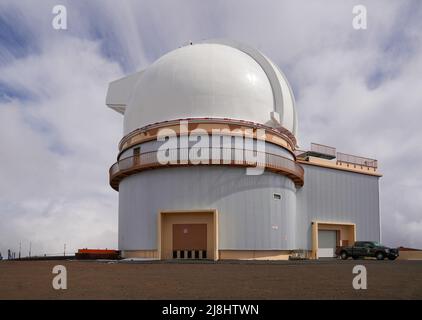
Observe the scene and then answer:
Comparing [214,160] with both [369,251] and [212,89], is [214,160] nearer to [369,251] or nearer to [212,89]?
[212,89]

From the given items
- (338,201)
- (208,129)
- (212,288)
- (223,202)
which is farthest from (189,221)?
(212,288)

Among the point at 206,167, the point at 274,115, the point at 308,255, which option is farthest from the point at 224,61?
the point at 308,255

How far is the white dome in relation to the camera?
1118 inches

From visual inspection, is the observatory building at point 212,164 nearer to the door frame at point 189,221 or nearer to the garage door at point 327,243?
the door frame at point 189,221

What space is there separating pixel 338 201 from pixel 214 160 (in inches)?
506

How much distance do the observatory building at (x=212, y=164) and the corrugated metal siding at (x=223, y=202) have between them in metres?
0.06

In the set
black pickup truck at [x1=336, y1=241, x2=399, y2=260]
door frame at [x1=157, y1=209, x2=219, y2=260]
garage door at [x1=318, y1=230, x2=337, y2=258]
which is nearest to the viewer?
door frame at [x1=157, y1=209, x2=219, y2=260]

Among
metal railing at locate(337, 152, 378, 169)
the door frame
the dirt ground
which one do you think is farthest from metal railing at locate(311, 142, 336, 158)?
the dirt ground

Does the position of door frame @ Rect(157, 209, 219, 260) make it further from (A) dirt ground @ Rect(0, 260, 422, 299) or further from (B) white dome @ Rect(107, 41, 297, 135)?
(A) dirt ground @ Rect(0, 260, 422, 299)

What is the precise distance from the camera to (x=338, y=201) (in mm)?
35125

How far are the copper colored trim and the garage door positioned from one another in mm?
7577

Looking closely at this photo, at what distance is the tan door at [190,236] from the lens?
88.4 feet

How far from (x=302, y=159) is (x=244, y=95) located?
7.81 m

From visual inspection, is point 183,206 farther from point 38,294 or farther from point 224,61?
point 38,294
